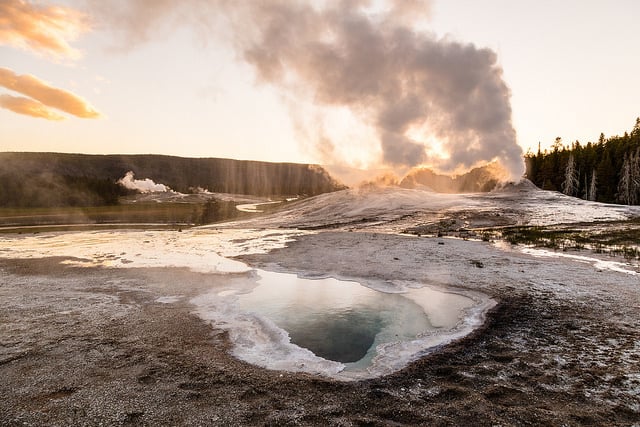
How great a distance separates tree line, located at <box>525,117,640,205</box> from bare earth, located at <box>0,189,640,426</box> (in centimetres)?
5263

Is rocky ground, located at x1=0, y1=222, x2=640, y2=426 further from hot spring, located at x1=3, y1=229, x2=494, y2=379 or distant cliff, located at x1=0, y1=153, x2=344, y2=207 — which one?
distant cliff, located at x1=0, y1=153, x2=344, y2=207

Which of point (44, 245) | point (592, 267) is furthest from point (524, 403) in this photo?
point (44, 245)

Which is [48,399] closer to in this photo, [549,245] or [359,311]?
[359,311]

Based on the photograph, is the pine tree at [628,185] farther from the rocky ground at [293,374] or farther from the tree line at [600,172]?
the rocky ground at [293,374]

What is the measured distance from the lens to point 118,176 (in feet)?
459

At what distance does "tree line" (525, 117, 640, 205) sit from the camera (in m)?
51.4

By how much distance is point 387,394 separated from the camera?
5.18 metres

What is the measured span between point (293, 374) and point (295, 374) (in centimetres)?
3

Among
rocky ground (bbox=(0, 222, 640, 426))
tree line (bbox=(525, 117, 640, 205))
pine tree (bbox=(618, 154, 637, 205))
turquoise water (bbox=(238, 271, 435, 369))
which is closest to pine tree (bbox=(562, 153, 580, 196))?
tree line (bbox=(525, 117, 640, 205))

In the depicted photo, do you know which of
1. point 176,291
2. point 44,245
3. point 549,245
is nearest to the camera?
point 176,291

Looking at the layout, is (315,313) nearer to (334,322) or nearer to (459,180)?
(334,322)

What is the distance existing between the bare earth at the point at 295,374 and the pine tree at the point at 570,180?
54.2 m

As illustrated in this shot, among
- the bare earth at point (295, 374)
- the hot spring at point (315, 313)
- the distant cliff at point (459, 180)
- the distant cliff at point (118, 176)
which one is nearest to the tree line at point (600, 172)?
the distant cliff at point (459, 180)

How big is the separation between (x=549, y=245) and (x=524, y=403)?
15.7 meters
